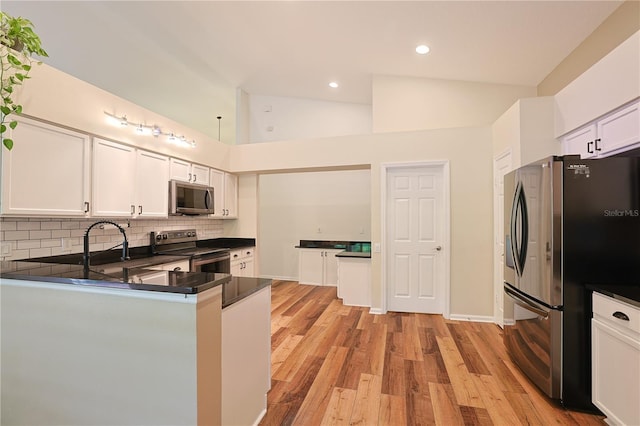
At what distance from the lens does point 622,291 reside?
178 cm

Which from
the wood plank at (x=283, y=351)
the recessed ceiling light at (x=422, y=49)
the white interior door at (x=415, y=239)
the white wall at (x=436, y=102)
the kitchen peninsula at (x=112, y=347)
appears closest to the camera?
the kitchen peninsula at (x=112, y=347)

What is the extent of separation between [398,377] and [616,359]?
1.38 m

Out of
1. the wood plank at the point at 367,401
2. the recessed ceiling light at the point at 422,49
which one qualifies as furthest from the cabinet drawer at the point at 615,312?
the recessed ceiling light at the point at 422,49

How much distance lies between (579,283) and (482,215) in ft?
6.10

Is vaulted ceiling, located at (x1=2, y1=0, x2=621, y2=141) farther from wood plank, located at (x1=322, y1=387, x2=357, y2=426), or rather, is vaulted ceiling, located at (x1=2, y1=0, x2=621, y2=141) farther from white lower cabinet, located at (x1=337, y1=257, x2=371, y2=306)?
wood plank, located at (x1=322, y1=387, x2=357, y2=426)

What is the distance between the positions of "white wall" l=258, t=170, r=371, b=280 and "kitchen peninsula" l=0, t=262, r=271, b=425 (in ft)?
15.2

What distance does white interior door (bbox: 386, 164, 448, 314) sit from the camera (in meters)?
4.00

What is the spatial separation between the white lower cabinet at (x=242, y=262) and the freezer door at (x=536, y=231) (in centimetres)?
357

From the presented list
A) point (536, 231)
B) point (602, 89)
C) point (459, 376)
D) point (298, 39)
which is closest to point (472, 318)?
point (459, 376)

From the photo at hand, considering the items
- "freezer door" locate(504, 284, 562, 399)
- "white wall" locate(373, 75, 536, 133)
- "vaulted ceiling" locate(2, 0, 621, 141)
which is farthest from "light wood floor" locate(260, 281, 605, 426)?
"vaulted ceiling" locate(2, 0, 621, 141)

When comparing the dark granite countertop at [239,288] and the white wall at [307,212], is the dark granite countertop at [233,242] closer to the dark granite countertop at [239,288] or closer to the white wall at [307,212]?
the white wall at [307,212]

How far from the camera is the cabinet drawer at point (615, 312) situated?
1585 millimetres

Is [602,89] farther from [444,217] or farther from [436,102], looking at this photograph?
[436,102]

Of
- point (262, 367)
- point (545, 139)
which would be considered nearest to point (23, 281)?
point (262, 367)
